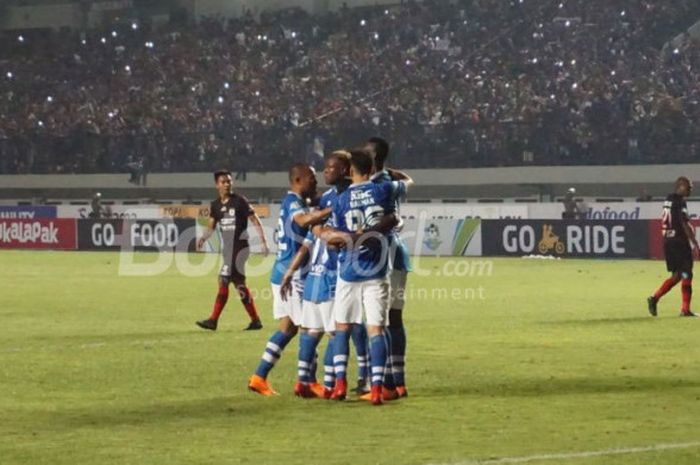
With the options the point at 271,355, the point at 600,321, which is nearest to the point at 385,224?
the point at 271,355

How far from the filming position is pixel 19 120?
59.0 metres

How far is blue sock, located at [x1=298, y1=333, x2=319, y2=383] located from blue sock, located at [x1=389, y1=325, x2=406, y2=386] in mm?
674

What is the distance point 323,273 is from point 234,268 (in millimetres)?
7522

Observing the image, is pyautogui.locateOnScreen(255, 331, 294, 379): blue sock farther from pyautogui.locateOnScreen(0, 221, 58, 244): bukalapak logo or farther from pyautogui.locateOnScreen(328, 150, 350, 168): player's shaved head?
pyautogui.locateOnScreen(0, 221, 58, 244): bukalapak logo

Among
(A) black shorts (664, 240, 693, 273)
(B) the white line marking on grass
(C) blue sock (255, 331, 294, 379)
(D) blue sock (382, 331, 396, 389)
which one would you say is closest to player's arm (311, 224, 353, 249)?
(D) blue sock (382, 331, 396, 389)

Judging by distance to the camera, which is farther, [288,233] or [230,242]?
[230,242]

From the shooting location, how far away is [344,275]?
40.3ft

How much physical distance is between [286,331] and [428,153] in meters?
36.1

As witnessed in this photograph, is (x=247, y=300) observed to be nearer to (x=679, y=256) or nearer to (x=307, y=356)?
(x=679, y=256)

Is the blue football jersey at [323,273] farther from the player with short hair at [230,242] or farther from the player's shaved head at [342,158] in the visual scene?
the player with short hair at [230,242]

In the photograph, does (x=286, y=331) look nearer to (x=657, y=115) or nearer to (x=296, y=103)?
(x=657, y=115)

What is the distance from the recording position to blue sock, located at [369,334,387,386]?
477 inches

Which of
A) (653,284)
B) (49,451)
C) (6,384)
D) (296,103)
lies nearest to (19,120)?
(296,103)

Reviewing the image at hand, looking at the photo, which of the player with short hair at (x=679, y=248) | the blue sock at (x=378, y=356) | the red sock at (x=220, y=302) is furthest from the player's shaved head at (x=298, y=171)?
the player with short hair at (x=679, y=248)
